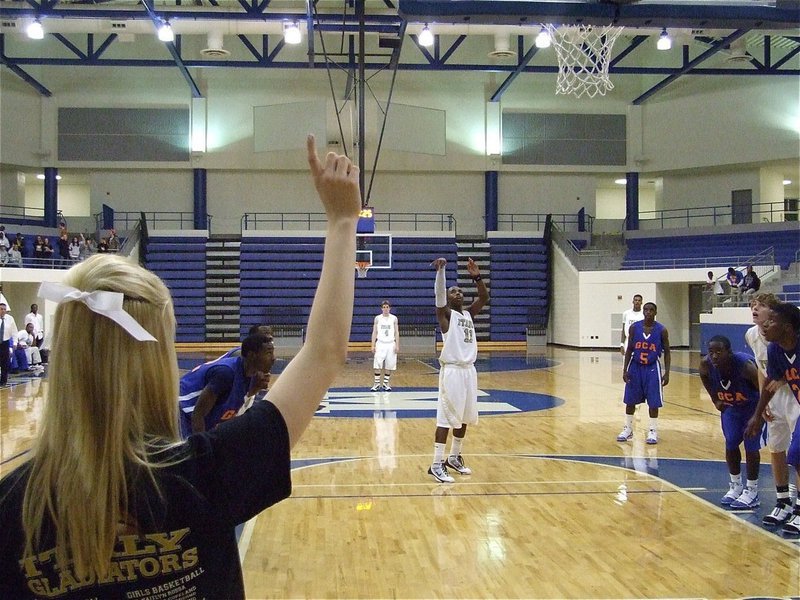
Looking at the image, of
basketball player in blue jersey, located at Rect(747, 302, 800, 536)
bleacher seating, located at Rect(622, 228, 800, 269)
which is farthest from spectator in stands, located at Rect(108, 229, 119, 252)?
basketball player in blue jersey, located at Rect(747, 302, 800, 536)

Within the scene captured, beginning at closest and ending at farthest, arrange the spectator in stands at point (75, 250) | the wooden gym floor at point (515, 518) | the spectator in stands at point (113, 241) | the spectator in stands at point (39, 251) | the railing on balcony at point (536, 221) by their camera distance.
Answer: the wooden gym floor at point (515, 518) < the spectator in stands at point (39, 251) < the spectator in stands at point (75, 250) < the spectator in stands at point (113, 241) < the railing on balcony at point (536, 221)

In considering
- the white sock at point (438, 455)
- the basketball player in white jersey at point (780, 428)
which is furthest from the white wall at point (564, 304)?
the basketball player in white jersey at point (780, 428)

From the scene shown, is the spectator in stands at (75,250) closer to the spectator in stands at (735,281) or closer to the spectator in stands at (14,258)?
the spectator in stands at (14,258)

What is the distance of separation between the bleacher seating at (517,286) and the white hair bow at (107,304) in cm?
2622

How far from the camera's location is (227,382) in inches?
184

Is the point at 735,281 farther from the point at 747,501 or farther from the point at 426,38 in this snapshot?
the point at 747,501

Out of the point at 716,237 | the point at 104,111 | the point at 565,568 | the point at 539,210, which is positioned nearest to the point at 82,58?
the point at 104,111

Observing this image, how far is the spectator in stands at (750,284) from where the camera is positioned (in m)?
19.6

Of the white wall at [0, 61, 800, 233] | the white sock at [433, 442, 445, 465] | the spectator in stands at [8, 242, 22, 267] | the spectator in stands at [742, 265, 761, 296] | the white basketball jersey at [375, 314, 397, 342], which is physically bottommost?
the white sock at [433, 442, 445, 465]

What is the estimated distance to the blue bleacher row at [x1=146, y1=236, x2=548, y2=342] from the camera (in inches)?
1026

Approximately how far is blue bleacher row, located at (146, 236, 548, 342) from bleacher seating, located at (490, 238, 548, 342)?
0.12ft

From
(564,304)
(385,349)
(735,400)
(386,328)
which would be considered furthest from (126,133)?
(735,400)

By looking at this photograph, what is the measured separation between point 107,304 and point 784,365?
528cm

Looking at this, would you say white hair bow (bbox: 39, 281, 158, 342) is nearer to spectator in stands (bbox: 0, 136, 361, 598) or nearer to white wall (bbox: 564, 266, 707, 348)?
spectator in stands (bbox: 0, 136, 361, 598)
